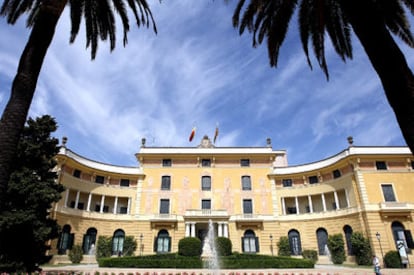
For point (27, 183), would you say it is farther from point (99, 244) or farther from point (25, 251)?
point (99, 244)

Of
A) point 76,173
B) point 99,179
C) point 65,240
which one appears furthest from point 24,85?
point 99,179

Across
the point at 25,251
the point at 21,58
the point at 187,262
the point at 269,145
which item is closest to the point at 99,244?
the point at 187,262

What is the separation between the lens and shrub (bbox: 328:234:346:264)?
1077 inches

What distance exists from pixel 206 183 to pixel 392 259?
20.8 m

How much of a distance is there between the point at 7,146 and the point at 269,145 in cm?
3422

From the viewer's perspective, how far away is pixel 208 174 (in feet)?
116

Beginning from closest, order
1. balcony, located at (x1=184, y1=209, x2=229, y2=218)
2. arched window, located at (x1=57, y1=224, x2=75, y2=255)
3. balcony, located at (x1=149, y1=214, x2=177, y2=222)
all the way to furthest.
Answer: arched window, located at (x1=57, y1=224, x2=75, y2=255), balcony, located at (x1=184, y1=209, x2=229, y2=218), balcony, located at (x1=149, y1=214, x2=177, y2=222)

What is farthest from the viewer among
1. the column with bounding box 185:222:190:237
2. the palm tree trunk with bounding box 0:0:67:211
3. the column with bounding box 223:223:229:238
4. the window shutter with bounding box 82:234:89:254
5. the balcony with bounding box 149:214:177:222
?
the balcony with bounding box 149:214:177:222

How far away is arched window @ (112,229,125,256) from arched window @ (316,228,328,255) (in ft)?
75.3

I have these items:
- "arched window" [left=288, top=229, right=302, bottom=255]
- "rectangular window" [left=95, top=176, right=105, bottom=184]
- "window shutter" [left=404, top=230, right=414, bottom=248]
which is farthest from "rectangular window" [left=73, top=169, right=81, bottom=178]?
"window shutter" [left=404, top=230, right=414, bottom=248]

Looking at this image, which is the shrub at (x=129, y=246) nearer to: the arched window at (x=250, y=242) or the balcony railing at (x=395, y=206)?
the arched window at (x=250, y=242)

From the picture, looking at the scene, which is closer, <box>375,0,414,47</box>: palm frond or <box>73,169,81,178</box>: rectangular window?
<box>375,0,414,47</box>: palm frond

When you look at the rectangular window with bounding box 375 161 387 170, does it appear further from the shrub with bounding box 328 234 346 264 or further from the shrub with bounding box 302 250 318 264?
the shrub with bounding box 302 250 318 264

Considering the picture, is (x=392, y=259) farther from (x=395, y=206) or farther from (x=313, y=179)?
(x=313, y=179)
